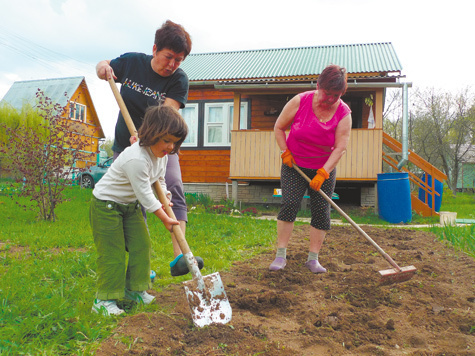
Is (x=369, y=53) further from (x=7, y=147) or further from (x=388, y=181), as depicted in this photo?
(x=7, y=147)

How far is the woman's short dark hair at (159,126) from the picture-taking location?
2074 mm

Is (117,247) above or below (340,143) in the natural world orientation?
below

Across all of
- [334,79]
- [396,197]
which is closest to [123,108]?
[334,79]

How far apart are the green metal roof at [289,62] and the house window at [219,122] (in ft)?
2.73

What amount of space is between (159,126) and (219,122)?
Result: 30.5 ft

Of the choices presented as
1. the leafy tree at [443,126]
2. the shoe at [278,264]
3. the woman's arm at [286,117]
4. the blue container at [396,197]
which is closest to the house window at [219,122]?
the blue container at [396,197]

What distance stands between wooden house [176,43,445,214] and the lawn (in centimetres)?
299

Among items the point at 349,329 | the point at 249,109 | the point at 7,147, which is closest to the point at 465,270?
the point at 349,329

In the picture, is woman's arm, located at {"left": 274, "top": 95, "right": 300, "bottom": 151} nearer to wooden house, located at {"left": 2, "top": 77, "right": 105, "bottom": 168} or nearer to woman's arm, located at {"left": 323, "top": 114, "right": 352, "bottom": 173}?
woman's arm, located at {"left": 323, "top": 114, "right": 352, "bottom": 173}

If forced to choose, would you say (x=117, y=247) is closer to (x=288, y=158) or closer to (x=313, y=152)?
(x=288, y=158)

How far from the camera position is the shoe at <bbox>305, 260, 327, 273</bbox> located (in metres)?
3.30

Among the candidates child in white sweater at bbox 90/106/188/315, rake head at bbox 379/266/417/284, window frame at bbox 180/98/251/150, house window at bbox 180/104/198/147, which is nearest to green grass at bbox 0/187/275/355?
child in white sweater at bbox 90/106/188/315

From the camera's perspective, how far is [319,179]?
3145 mm

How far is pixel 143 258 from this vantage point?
2344 millimetres
